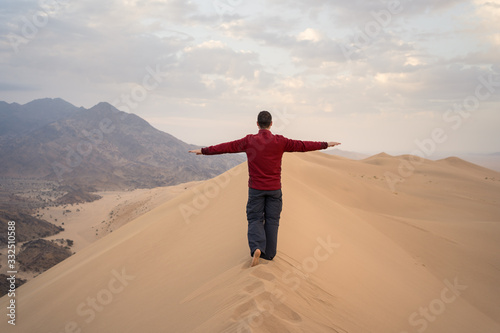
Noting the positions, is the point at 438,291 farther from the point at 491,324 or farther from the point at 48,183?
the point at 48,183

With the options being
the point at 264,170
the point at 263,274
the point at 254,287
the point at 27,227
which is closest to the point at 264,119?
the point at 264,170

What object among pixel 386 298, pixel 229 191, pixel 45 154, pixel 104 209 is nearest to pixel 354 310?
pixel 386 298

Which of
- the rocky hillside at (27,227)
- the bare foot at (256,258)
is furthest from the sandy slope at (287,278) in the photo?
the rocky hillside at (27,227)

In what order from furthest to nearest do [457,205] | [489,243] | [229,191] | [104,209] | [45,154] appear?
[45,154] → [104,209] → [457,205] → [489,243] → [229,191]

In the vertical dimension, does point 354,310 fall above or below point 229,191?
below

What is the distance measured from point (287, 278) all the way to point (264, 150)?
139cm

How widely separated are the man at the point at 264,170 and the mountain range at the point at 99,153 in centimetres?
4861

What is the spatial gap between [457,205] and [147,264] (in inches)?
542

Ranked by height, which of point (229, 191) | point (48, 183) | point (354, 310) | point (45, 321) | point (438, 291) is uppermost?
point (229, 191)

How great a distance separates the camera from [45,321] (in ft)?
16.5

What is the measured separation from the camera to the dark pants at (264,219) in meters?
3.75

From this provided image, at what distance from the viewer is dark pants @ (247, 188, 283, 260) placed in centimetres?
375

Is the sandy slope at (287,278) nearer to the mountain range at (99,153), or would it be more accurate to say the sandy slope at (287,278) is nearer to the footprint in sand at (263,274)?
the footprint in sand at (263,274)

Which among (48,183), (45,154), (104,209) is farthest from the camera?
(45,154)
